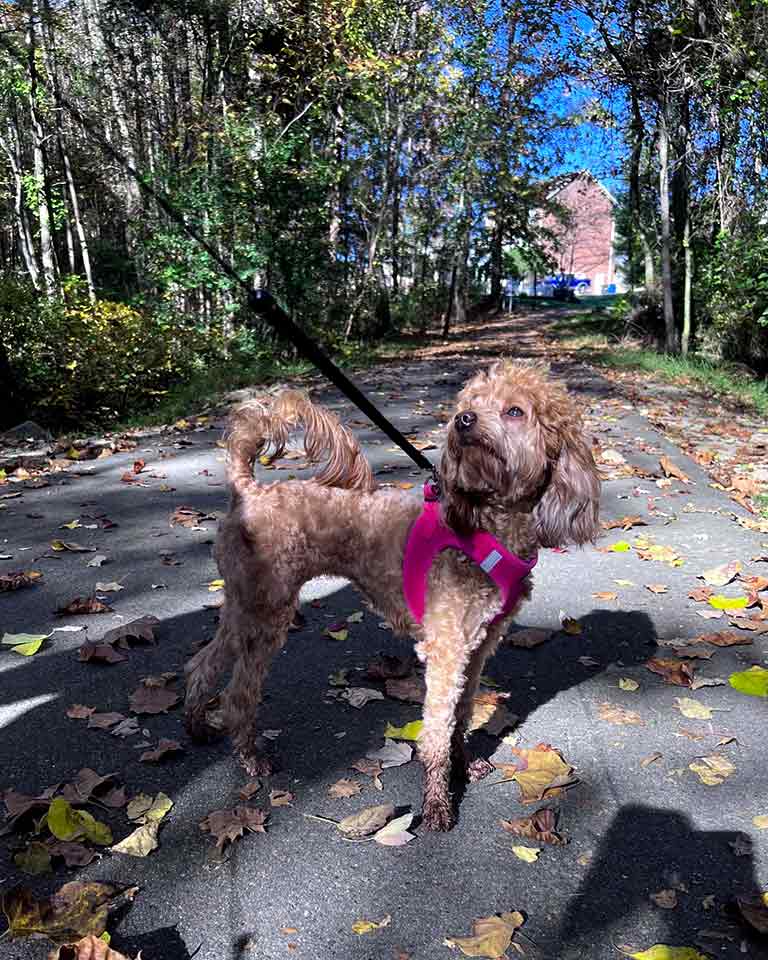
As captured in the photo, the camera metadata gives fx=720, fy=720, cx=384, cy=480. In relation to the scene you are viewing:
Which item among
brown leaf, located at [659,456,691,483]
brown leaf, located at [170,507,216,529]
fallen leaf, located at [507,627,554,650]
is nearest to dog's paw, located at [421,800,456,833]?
fallen leaf, located at [507,627,554,650]

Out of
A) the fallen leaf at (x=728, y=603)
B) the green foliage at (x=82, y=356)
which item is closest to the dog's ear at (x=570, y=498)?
the fallen leaf at (x=728, y=603)

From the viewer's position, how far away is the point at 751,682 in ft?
11.3

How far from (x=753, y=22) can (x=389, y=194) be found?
9737 millimetres

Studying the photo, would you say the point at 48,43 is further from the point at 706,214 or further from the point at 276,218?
the point at 706,214

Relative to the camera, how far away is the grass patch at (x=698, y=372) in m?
12.1

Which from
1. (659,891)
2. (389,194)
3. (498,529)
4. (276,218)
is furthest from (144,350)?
(659,891)

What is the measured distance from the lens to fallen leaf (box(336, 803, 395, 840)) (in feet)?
8.32

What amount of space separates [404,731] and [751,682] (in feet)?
5.57

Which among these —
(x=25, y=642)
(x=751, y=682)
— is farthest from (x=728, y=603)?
(x=25, y=642)

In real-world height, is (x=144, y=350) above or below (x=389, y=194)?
below

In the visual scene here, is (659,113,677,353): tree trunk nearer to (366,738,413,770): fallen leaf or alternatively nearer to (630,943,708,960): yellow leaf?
(366,738,413,770): fallen leaf

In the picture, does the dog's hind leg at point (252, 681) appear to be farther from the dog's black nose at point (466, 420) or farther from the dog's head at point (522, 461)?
the dog's black nose at point (466, 420)

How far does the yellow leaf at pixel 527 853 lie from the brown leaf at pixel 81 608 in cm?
289

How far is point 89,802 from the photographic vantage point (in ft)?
8.64
